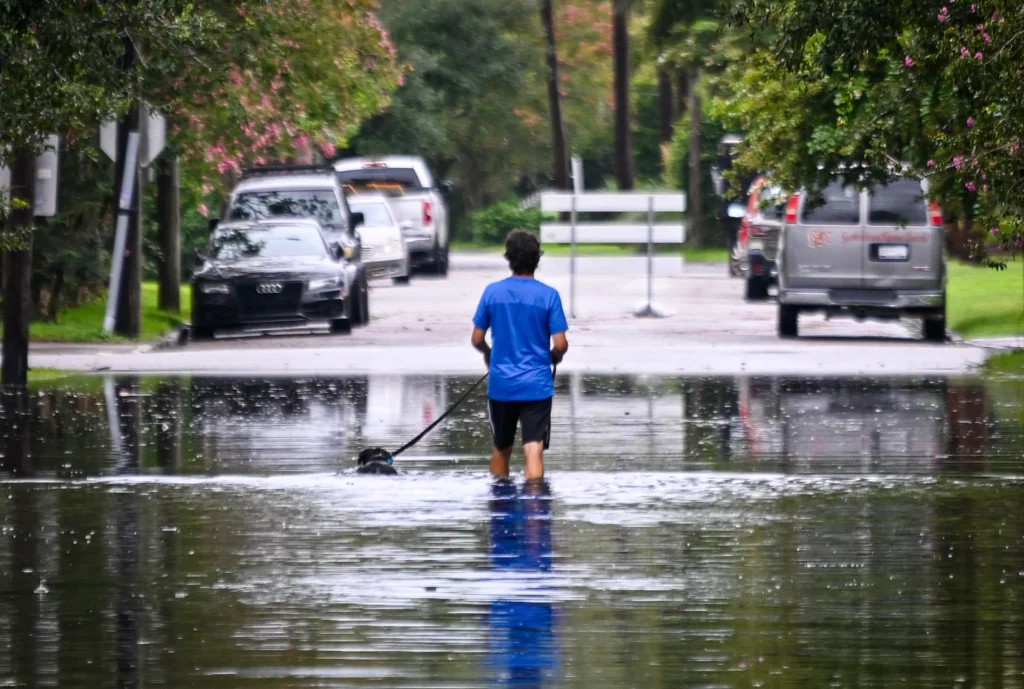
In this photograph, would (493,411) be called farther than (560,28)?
No

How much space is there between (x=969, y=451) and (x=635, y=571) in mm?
5376

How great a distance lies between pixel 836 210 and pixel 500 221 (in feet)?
147

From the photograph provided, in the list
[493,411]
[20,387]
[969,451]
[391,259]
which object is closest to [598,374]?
[20,387]

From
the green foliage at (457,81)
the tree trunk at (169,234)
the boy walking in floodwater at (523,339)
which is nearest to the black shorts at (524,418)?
the boy walking in floodwater at (523,339)

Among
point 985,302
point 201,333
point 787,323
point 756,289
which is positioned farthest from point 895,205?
point 756,289

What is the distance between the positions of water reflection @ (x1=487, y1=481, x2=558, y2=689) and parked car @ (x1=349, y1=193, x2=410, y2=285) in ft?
90.5

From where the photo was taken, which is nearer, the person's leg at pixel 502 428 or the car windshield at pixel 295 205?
the person's leg at pixel 502 428

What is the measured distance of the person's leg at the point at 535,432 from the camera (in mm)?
12109

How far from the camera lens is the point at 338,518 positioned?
36.6 feet

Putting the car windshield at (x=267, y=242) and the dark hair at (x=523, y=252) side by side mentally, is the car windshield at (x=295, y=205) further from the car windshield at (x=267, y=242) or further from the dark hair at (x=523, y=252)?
the dark hair at (x=523, y=252)

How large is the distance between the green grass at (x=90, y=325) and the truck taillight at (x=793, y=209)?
8.04 meters

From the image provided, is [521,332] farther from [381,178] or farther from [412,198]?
[381,178]

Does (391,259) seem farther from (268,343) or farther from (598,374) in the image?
(598,374)

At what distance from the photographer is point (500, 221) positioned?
70438 millimetres
